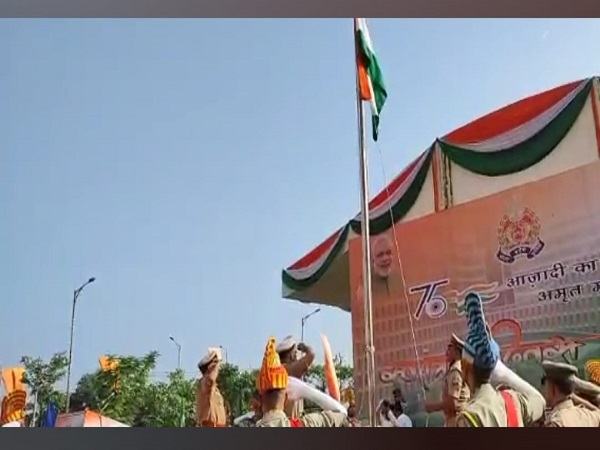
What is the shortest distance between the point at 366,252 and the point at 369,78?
2.09 ft

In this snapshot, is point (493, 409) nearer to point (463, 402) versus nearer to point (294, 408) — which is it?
point (463, 402)

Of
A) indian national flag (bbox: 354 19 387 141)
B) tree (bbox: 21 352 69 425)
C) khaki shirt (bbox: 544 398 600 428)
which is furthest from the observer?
indian national flag (bbox: 354 19 387 141)

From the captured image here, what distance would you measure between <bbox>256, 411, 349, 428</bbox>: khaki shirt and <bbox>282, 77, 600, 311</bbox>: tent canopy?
0.39m

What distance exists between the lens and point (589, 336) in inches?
95.1

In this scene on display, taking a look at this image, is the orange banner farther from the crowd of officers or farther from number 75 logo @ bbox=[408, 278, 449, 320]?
number 75 logo @ bbox=[408, 278, 449, 320]

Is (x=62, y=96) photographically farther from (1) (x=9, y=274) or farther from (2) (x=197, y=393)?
(2) (x=197, y=393)

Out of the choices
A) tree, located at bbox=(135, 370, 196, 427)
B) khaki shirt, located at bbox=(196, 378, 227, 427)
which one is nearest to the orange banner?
tree, located at bbox=(135, 370, 196, 427)

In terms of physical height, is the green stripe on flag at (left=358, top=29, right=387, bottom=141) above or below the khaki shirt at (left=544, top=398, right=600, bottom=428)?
above

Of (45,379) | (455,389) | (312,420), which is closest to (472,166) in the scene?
(455,389)

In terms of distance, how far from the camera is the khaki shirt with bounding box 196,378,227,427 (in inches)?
97.2

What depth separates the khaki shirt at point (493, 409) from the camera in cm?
239

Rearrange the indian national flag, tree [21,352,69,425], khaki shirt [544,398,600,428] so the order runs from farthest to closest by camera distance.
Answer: the indian national flag → tree [21,352,69,425] → khaki shirt [544,398,600,428]

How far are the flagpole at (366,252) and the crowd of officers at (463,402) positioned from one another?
0.31 ft

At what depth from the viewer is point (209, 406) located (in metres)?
2.51
